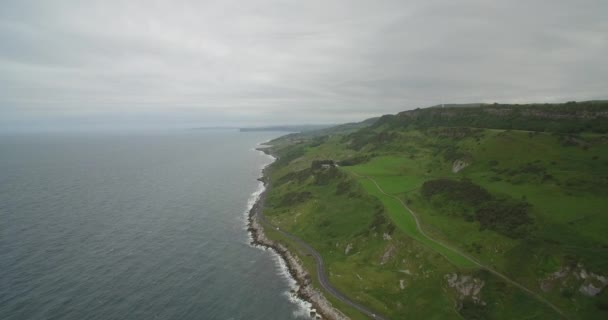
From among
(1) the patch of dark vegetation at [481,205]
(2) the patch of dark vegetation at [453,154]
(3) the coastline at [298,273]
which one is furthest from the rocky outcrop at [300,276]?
(2) the patch of dark vegetation at [453,154]

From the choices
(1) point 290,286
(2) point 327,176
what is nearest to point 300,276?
(1) point 290,286

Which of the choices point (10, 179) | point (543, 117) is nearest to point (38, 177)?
point (10, 179)

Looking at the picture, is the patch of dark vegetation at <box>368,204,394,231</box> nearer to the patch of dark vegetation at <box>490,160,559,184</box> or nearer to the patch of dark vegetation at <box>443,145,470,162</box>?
the patch of dark vegetation at <box>490,160,559,184</box>

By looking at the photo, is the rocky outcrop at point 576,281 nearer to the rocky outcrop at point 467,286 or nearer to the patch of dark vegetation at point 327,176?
the rocky outcrop at point 467,286

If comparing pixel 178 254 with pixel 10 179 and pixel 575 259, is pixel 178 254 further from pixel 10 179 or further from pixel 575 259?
pixel 10 179

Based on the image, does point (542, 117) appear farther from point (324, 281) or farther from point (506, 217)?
point (324, 281)

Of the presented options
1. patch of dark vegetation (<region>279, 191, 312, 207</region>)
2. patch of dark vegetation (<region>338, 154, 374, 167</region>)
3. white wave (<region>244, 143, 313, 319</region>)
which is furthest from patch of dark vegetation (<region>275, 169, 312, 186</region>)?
white wave (<region>244, 143, 313, 319</region>)
